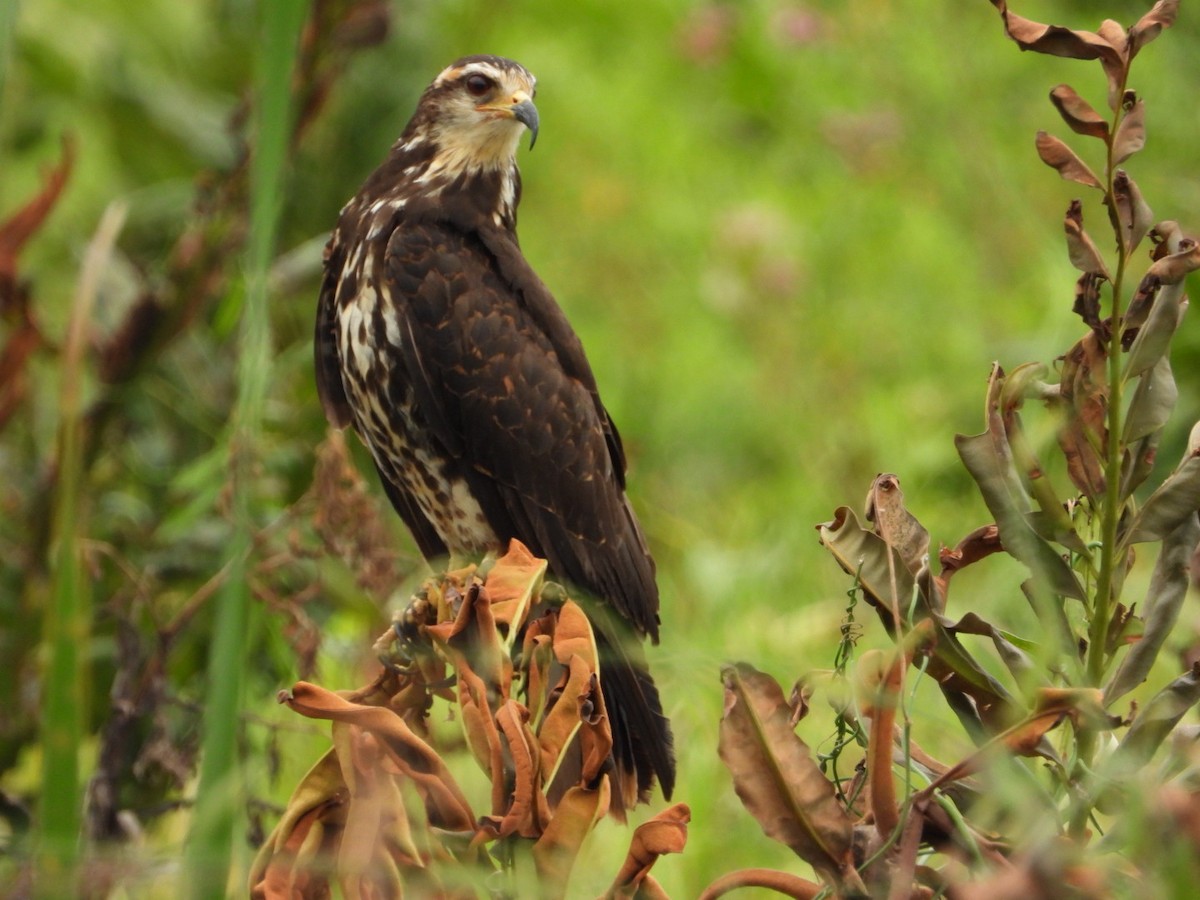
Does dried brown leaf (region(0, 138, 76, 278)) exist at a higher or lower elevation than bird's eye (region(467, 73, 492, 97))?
lower

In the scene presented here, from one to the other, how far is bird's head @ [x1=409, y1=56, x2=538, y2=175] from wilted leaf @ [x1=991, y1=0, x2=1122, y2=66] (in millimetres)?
1969

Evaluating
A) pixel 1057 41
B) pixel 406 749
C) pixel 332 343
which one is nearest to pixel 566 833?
pixel 406 749

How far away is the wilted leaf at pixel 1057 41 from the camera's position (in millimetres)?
1308

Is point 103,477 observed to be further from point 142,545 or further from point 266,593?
point 266,593

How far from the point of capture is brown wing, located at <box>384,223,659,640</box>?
2979 millimetres

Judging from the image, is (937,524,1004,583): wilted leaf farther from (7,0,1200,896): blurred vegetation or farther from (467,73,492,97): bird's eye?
(467,73,492,97): bird's eye

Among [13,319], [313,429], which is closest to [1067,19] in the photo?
[313,429]

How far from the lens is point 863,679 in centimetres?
116

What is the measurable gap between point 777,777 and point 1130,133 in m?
0.60

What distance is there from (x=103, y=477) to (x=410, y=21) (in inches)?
100

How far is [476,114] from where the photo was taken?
3.31 meters

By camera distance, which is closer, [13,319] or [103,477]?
[13,319]

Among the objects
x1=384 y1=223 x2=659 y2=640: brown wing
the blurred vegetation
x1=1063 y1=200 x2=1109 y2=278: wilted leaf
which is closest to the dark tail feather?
the blurred vegetation

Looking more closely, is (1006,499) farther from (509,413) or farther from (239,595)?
(509,413)
